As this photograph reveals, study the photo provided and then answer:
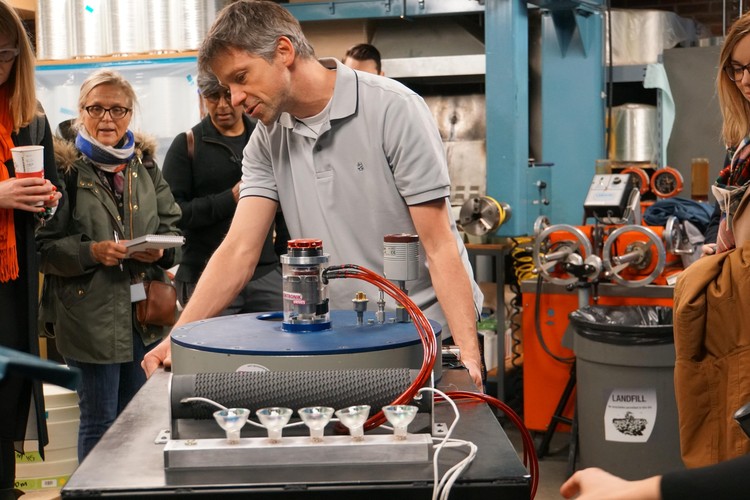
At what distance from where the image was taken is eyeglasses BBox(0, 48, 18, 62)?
2402mm

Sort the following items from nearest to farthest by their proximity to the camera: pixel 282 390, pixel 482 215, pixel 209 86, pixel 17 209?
1. pixel 282 390
2. pixel 17 209
3. pixel 209 86
4. pixel 482 215

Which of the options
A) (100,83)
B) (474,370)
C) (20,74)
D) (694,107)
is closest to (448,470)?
(474,370)

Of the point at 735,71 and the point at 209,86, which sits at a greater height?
the point at 209,86

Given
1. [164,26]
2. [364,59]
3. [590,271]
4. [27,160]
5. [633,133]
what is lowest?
[590,271]

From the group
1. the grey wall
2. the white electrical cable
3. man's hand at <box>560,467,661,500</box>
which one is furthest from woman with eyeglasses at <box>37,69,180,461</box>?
the grey wall

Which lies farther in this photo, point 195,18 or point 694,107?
point 694,107

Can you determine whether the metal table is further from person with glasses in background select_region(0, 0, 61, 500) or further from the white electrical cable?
person with glasses in background select_region(0, 0, 61, 500)

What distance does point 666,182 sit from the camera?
4.57 meters

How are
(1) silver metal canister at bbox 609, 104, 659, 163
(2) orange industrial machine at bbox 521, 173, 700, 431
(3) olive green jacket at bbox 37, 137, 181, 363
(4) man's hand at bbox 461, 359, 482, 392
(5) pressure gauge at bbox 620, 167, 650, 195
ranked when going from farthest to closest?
(1) silver metal canister at bbox 609, 104, 659, 163
(5) pressure gauge at bbox 620, 167, 650, 195
(2) orange industrial machine at bbox 521, 173, 700, 431
(3) olive green jacket at bbox 37, 137, 181, 363
(4) man's hand at bbox 461, 359, 482, 392

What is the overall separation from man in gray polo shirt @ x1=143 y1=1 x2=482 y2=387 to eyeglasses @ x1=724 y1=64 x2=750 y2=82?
2.52 feet

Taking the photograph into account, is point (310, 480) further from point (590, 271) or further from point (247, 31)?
point (590, 271)

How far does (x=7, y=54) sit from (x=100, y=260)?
769 mm

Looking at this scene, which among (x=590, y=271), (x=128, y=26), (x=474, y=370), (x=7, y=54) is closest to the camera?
(x=474, y=370)

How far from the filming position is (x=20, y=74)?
2475 millimetres
